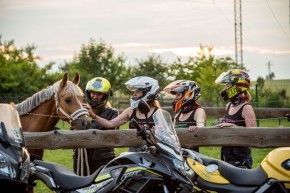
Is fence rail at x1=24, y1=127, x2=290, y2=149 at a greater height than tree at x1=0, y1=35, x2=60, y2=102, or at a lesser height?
greater

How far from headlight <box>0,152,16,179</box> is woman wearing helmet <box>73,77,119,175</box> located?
275cm

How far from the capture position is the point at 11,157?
4.89 metres

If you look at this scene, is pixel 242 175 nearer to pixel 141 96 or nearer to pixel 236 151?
pixel 236 151

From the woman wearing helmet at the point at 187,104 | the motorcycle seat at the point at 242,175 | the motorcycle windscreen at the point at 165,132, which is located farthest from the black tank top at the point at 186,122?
the motorcycle seat at the point at 242,175

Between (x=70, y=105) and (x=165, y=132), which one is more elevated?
(x=165, y=132)

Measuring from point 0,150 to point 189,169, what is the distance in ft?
5.51

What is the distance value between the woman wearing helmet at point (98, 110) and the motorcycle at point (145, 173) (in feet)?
6.78

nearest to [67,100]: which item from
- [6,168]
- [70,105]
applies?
[70,105]

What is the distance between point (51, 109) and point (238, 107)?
2.39 meters

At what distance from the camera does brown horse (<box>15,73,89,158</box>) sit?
7.75 metres

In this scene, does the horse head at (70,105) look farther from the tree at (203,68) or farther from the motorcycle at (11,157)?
the tree at (203,68)

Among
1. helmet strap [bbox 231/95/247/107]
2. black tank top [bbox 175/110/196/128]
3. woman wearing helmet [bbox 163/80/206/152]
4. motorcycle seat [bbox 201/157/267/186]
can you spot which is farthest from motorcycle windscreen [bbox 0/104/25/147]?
helmet strap [bbox 231/95/247/107]

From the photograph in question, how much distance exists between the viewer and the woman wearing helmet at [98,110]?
7719mm

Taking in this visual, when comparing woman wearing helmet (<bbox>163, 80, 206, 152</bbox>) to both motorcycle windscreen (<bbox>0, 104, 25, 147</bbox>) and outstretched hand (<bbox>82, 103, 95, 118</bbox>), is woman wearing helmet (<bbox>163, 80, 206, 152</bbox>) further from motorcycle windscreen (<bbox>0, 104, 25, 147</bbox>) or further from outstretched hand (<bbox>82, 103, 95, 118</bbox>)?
motorcycle windscreen (<bbox>0, 104, 25, 147</bbox>)
